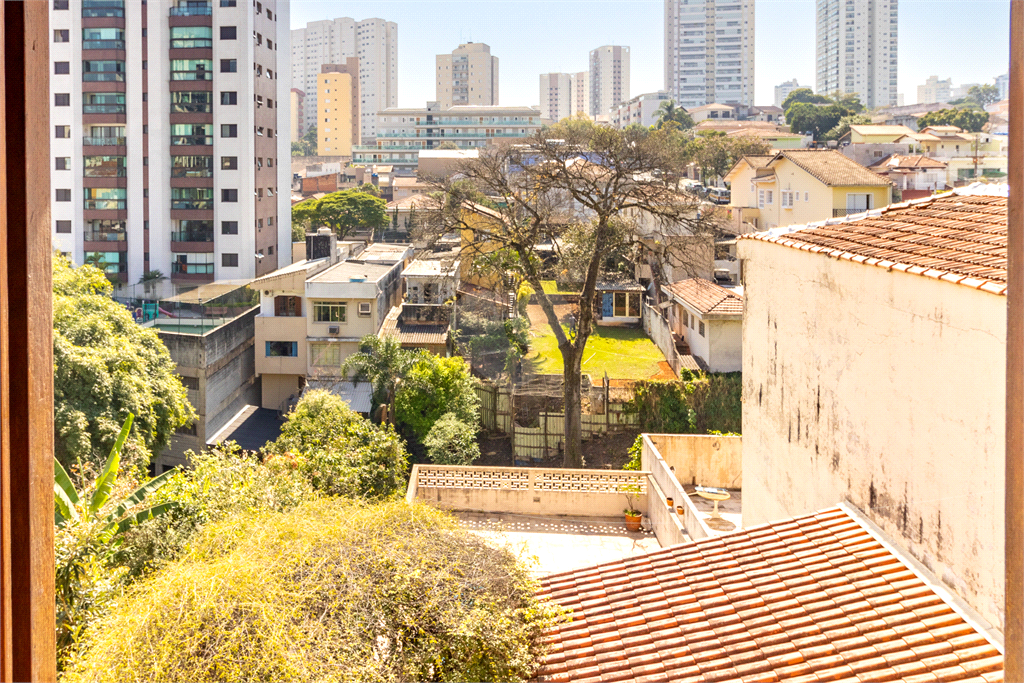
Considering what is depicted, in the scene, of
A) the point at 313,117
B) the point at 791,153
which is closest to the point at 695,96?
the point at 313,117

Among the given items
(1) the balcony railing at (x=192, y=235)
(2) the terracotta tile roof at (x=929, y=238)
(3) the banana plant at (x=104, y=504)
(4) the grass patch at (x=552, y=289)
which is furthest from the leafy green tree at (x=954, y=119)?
(3) the banana plant at (x=104, y=504)

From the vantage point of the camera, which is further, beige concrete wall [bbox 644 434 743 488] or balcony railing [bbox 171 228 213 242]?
balcony railing [bbox 171 228 213 242]

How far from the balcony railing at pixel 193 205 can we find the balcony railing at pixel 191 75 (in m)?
3.11

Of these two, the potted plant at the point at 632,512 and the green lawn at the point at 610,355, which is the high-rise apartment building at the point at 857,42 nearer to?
the potted plant at the point at 632,512

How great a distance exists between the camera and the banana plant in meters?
4.76

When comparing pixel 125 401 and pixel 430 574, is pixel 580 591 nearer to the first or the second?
pixel 430 574

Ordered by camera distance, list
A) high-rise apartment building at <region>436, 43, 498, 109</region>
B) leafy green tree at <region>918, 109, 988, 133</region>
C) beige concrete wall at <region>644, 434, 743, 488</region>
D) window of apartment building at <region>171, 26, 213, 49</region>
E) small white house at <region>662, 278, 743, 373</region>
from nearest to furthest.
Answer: beige concrete wall at <region>644, 434, 743, 488</region>
small white house at <region>662, 278, 743, 373</region>
window of apartment building at <region>171, 26, 213, 49</region>
leafy green tree at <region>918, 109, 988, 133</region>
high-rise apartment building at <region>436, 43, 498, 109</region>

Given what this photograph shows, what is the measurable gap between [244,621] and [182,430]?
13601 millimetres

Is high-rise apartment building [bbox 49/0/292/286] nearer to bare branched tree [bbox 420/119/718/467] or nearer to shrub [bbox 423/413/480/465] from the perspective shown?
bare branched tree [bbox 420/119/718/467]

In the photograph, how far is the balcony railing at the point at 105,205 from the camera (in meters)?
21.8

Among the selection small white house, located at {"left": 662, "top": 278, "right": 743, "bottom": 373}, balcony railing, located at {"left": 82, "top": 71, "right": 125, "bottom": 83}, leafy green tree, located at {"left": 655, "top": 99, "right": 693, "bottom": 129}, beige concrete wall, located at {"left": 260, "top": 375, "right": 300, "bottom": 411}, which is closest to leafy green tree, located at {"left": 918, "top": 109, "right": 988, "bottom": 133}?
leafy green tree, located at {"left": 655, "top": 99, "right": 693, "bottom": 129}

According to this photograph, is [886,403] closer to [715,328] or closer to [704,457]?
[704,457]

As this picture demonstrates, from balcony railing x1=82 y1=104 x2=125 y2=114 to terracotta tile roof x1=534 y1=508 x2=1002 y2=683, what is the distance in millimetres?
21308

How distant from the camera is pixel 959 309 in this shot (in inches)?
119
